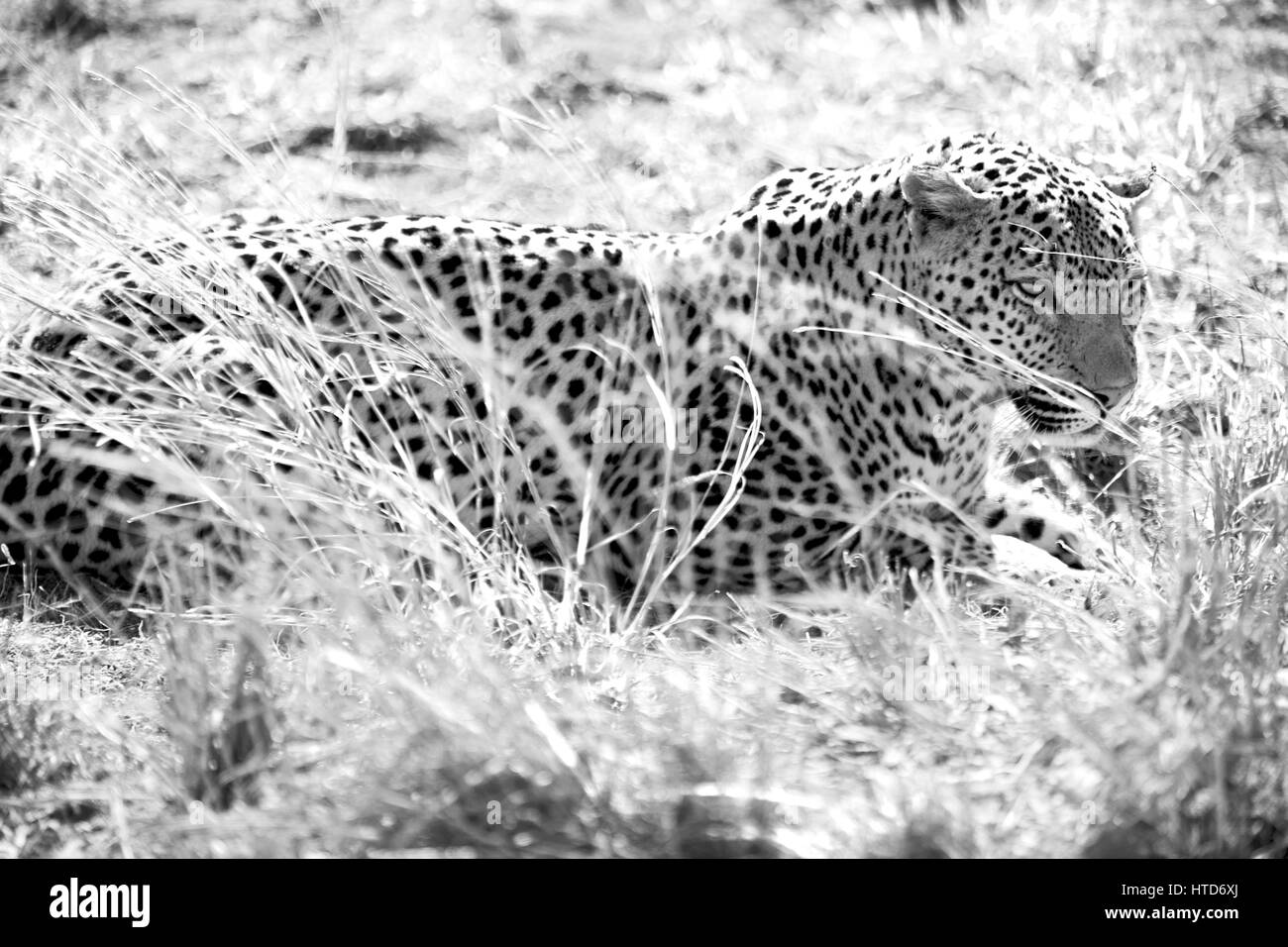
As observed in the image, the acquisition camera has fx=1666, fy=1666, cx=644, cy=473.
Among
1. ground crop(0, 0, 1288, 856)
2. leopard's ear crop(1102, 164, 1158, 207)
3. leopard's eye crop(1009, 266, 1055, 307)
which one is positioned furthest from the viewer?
leopard's ear crop(1102, 164, 1158, 207)

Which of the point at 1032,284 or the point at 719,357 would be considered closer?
the point at 1032,284

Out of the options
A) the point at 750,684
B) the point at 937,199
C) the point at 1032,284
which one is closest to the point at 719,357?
the point at 937,199

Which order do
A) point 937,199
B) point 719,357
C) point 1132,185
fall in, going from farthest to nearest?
point 1132,185, point 719,357, point 937,199

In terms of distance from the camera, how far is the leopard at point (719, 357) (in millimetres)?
6113

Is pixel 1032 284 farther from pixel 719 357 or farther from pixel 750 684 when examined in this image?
pixel 750 684

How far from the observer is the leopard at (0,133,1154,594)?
6.11m

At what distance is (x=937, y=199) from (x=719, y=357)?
1.01m

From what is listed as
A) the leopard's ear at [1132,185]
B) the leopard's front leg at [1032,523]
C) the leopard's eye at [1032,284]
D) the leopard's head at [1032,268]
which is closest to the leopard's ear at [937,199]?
the leopard's head at [1032,268]

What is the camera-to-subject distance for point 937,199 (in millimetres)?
6074

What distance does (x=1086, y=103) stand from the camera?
8.66 meters

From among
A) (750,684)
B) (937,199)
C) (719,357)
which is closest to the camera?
(750,684)

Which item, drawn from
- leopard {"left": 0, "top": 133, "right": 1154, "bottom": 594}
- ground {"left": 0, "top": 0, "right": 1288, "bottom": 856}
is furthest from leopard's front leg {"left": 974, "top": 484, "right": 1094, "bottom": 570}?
ground {"left": 0, "top": 0, "right": 1288, "bottom": 856}

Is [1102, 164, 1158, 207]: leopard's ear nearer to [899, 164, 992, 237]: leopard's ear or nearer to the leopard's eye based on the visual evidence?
the leopard's eye
